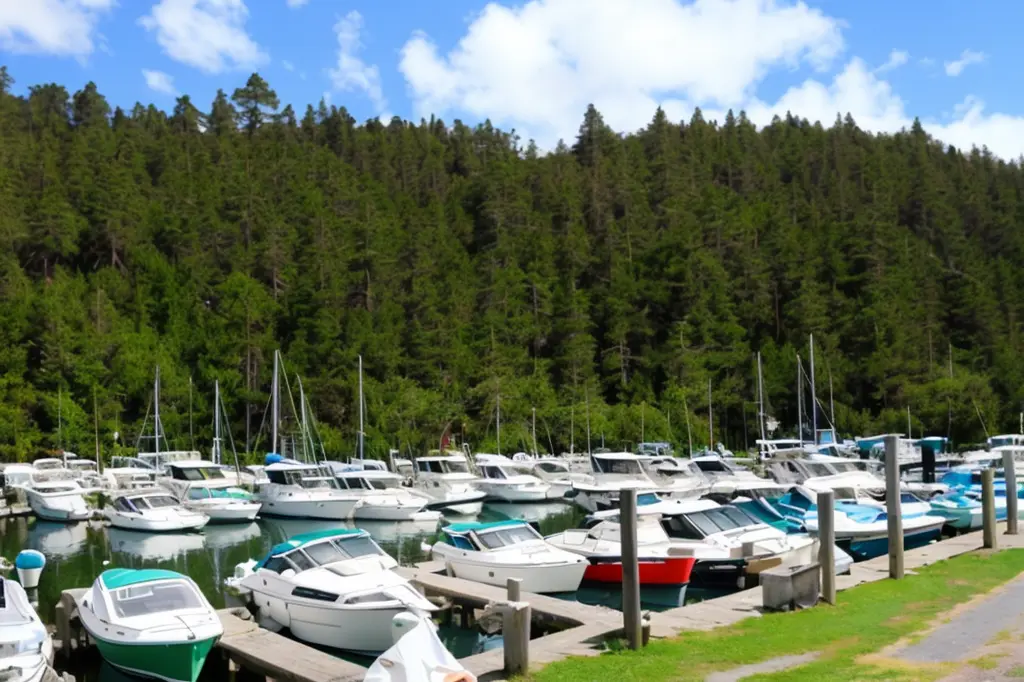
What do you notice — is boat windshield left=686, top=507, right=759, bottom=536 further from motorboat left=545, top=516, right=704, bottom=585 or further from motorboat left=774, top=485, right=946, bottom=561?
motorboat left=774, top=485, right=946, bottom=561

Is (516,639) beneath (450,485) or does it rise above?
above

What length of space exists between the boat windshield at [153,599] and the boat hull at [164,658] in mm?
666

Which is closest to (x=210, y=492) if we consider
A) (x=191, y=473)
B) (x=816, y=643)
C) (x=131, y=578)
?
(x=191, y=473)

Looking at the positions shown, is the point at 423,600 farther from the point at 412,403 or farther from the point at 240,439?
the point at 240,439

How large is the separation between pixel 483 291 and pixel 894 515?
241 feet

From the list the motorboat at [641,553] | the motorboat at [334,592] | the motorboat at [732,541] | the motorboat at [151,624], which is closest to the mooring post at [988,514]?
the motorboat at [732,541]

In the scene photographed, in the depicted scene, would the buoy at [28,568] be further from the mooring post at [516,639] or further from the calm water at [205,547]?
the mooring post at [516,639]

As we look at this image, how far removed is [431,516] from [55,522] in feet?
60.7

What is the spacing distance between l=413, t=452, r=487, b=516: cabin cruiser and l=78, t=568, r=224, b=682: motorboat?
27.0 m

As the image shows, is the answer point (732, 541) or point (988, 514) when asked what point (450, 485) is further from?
point (988, 514)

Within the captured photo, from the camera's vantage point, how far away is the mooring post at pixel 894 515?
60.1ft

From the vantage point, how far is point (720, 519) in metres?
25.5

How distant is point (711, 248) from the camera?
97000mm

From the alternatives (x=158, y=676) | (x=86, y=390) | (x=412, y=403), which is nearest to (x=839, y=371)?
(x=412, y=403)
